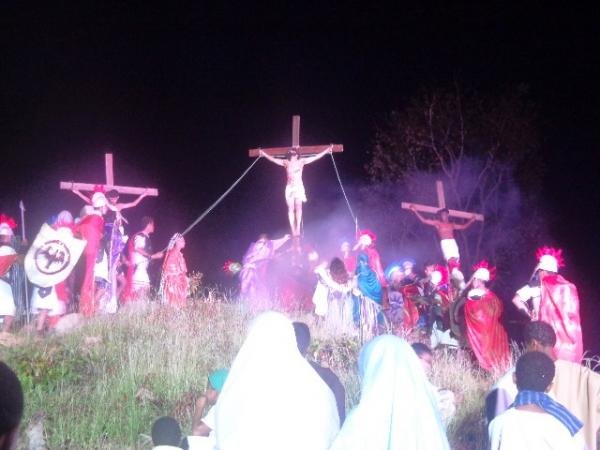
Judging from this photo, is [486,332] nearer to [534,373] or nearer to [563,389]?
[563,389]

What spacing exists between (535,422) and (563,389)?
1.38 meters

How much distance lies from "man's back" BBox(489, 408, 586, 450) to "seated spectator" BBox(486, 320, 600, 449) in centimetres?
119

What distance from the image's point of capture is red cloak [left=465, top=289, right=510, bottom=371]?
1084 cm

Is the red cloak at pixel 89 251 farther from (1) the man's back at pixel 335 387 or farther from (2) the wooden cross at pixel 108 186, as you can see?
(1) the man's back at pixel 335 387

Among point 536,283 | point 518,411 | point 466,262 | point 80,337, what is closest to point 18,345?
point 80,337

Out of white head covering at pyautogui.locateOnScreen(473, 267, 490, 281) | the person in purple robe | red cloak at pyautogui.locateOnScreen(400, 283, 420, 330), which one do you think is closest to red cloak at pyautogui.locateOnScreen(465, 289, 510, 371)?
white head covering at pyautogui.locateOnScreen(473, 267, 490, 281)

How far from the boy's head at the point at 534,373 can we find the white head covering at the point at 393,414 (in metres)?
0.50

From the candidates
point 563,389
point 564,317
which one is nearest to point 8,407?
point 563,389

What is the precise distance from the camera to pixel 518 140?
75.6 ft

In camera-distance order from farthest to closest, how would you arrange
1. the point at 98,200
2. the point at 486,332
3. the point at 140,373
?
1. the point at 98,200
2. the point at 486,332
3. the point at 140,373

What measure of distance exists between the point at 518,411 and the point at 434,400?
50cm

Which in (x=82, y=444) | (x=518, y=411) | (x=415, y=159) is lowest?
(x=82, y=444)

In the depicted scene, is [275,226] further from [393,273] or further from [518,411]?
[518,411]

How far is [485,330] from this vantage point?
1100 cm
